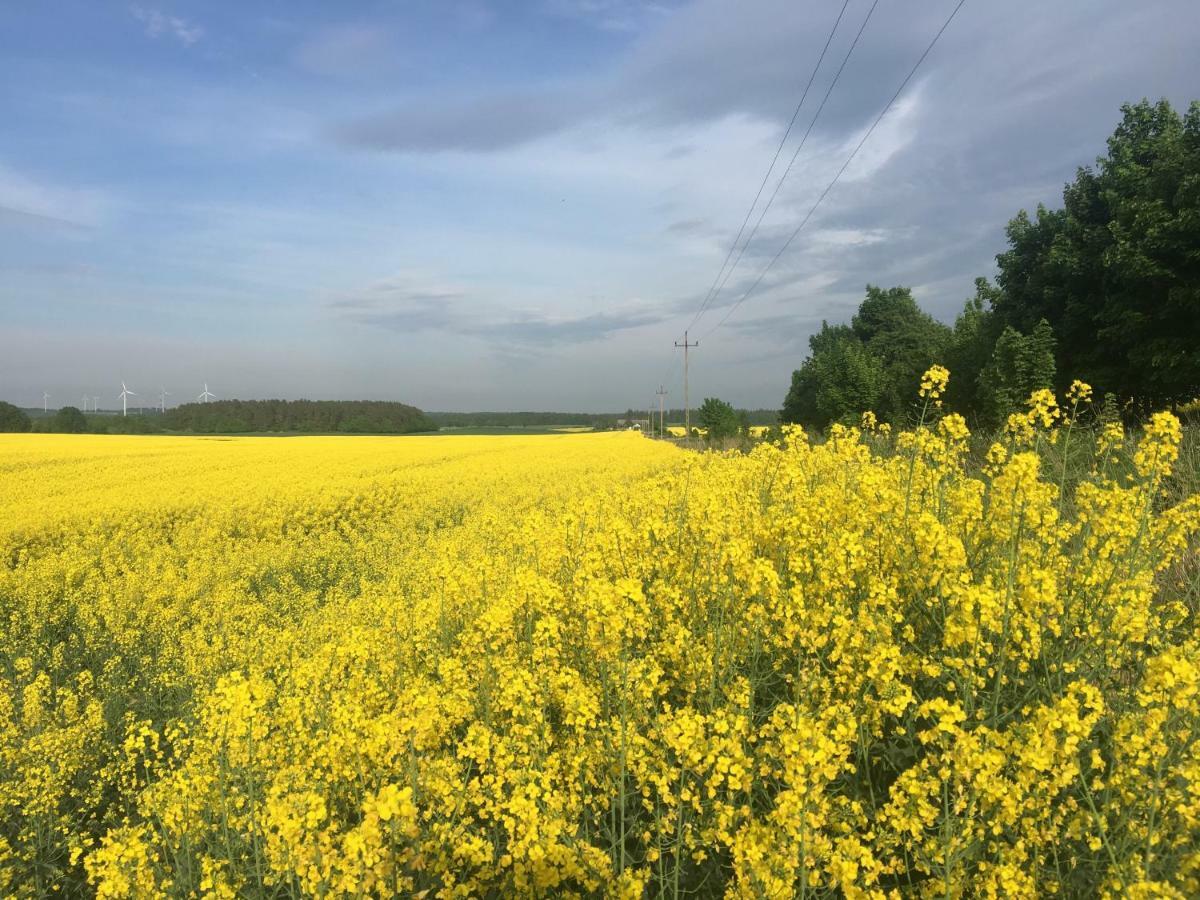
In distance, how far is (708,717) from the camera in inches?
107

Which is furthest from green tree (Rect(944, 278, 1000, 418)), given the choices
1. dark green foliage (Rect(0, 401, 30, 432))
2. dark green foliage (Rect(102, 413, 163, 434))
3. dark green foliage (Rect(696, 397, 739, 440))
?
dark green foliage (Rect(0, 401, 30, 432))

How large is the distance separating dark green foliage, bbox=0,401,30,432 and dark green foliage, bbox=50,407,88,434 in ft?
6.75

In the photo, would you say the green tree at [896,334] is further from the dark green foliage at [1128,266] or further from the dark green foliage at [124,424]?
the dark green foliage at [124,424]

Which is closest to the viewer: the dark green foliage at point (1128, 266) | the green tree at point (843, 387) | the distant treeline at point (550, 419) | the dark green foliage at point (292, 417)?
the dark green foliage at point (1128, 266)

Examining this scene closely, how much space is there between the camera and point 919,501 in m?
4.31

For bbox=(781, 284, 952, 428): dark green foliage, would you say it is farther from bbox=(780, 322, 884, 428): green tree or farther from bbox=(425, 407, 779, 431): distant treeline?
bbox=(425, 407, 779, 431): distant treeline

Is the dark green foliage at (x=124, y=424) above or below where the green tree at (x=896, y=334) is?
below

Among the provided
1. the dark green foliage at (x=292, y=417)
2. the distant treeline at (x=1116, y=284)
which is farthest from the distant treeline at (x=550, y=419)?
the distant treeline at (x=1116, y=284)

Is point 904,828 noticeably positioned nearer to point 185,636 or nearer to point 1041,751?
point 1041,751

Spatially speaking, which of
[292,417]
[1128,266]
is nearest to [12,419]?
[292,417]

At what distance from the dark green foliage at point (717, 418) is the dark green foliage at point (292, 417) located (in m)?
36.8

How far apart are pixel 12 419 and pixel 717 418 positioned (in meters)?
62.2

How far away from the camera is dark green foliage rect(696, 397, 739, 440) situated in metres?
58.3

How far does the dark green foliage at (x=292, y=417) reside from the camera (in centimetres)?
6875
